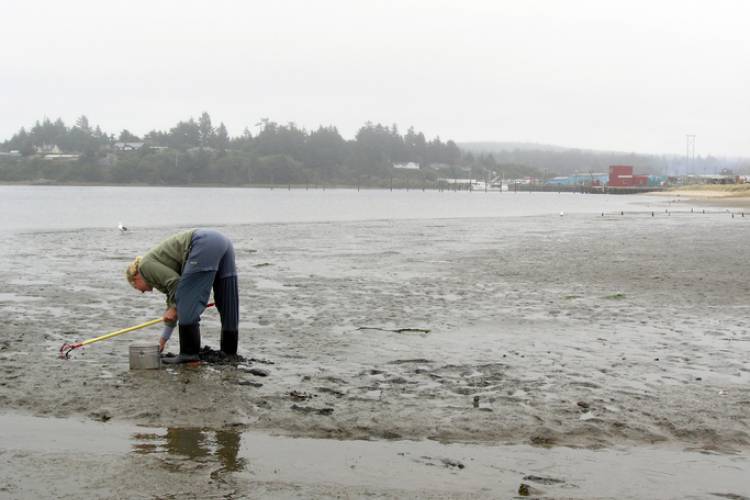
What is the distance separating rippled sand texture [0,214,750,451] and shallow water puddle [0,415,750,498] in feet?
0.98

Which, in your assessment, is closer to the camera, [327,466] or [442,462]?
[327,466]

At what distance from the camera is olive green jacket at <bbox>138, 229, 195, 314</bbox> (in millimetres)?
8664

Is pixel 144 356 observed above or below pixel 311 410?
above

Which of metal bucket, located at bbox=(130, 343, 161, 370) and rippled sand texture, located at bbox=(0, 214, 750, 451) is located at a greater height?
metal bucket, located at bbox=(130, 343, 161, 370)

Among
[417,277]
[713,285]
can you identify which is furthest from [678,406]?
[417,277]

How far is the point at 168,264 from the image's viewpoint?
8797 mm

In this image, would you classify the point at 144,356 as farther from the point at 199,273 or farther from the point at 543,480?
the point at 543,480

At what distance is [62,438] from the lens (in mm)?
6496

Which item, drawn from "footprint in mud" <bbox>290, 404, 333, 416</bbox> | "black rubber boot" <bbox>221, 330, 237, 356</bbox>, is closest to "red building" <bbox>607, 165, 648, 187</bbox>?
"black rubber boot" <bbox>221, 330, 237, 356</bbox>

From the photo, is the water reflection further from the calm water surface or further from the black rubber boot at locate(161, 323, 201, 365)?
the calm water surface

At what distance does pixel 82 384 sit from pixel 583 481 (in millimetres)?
5041

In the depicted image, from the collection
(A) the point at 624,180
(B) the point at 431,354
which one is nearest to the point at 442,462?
(B) the point at 431,354

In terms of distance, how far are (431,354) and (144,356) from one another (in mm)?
3413

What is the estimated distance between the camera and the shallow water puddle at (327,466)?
5488 millimetres
